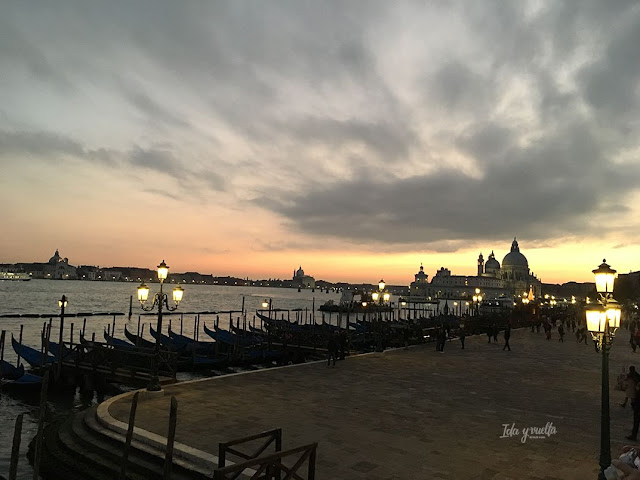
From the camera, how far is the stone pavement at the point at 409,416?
8750mm

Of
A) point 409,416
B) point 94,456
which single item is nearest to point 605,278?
point 409,416

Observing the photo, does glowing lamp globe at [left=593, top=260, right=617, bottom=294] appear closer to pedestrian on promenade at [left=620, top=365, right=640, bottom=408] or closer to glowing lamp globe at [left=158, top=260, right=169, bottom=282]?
pedestrian on promenade at [left=620, top=365, right=640, bottom=408]

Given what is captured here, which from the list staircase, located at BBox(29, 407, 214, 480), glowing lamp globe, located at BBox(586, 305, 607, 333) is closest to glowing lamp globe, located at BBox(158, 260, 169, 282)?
staircase, located at BBox(29, 407, 214, 480)

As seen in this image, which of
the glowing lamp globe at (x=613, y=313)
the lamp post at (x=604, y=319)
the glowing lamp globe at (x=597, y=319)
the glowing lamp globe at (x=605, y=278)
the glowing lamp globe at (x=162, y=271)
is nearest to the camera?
the lamp post at (x=604, y=319)

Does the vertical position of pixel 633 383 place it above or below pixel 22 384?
above

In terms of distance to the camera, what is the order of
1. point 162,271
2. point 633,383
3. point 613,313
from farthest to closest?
point 162,271
point 633,383
point 613,313

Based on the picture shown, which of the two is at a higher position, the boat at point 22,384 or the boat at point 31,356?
the boat at point 31,356

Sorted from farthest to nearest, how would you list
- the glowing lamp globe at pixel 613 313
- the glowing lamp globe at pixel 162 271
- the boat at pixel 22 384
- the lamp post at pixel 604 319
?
the boat at pixel 22 384, the glowing lamp globe at pixel 162 271, the glowing lamp globe at pixel 613 313, the lamp post at pixel 604 319

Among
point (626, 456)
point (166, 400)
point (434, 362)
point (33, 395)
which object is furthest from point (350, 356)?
point (626, 456)

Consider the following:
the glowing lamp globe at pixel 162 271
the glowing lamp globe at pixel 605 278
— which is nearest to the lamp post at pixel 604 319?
the glowing lamp globe at pixel 605 278

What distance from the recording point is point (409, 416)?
11867 mm

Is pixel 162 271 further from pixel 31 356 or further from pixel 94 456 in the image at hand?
pixel 31 356

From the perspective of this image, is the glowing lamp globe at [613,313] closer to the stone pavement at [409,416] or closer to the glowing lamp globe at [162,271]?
the stone pavement at [409,416]

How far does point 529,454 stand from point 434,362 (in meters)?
12.4
